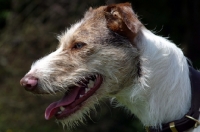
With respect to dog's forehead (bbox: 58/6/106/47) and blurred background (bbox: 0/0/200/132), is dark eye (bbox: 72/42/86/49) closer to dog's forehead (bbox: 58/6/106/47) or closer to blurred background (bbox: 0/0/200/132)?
dog's forehead (bbox: 58/6/106/47)

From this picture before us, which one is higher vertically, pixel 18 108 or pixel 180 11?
pixel 180 11

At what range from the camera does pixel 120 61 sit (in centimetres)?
424

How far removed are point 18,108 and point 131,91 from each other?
4514mm

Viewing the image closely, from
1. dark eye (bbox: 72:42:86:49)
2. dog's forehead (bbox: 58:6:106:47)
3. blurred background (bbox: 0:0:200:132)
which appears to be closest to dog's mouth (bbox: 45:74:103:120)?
dark eye (bbox: 72:42:86:49)

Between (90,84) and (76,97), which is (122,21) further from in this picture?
(76,97)

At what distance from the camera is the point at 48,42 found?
8648 millimetres

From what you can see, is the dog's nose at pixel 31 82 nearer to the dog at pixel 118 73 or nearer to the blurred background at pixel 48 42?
the dog at pixel 118 73

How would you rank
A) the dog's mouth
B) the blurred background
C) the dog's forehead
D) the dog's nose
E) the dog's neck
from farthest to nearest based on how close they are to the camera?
1. the blurred background
2. the dog's forehead
3. the dog's mouth
4. the dog's nose
5. the dog's neck

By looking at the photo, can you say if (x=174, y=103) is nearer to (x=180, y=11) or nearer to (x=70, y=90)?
(x=70, y=90)

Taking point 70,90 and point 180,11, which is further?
point 180,11

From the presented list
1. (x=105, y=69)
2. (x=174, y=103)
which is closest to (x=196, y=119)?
(x=174, y=103)

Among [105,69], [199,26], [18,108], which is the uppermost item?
[105,69]

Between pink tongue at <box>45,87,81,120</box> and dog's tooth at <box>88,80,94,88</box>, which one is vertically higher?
dog's tooth at <box>88,80,94,88</box>

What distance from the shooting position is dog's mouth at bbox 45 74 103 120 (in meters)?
4.29
